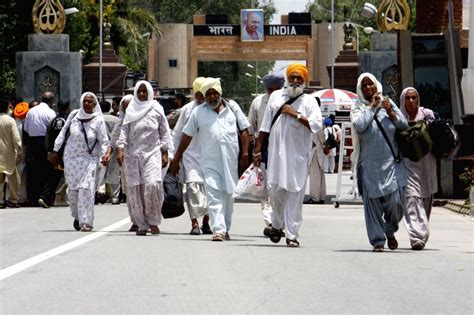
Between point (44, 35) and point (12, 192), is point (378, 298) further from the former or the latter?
point (44, 35)

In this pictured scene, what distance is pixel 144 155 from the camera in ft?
60.6

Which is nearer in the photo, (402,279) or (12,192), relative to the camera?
(402,279)

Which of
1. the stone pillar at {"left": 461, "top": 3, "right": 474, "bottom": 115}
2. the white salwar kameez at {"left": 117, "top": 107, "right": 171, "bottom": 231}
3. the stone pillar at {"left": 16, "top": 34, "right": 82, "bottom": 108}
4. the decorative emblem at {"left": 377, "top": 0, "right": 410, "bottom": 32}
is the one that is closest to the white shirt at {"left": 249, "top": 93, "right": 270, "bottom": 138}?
the white salwar kameez at {"left": 117, "top": 107, "right": 171, "bottom": 231}

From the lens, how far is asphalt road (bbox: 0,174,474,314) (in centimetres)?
1084

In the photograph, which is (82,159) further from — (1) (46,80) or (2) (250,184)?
(1) (46,80)

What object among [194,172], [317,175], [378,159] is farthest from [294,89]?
[317,175]

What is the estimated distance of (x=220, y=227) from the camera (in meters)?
17.4

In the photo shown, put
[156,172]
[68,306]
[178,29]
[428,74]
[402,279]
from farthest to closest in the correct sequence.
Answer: [178,29]
[428,74]
[156,172]
[402,279]
[68,306]

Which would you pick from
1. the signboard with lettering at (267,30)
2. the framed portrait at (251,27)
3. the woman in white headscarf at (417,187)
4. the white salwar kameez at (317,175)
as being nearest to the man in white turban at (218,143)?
the woman in white headscarf at (417,187)

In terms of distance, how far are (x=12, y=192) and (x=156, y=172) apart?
30.4 ft

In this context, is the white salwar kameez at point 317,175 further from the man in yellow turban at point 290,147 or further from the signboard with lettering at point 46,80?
the signboard with lettering at point 46,80

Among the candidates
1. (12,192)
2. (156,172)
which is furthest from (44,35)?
(156,172)

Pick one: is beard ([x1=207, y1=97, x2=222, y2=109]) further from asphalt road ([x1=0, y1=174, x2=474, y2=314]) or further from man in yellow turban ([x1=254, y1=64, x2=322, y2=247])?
asphalt road ([x1=0, y1=174, x2=474, y2=314])

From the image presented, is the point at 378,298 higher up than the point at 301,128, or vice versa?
the point at 301,128
